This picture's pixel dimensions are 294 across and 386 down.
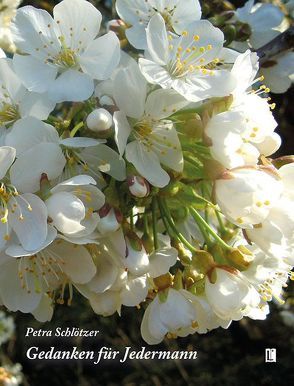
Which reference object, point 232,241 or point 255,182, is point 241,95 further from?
point 232,241

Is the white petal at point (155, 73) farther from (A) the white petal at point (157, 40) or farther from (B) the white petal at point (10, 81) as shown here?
(B) the white petal at point (10, 81)

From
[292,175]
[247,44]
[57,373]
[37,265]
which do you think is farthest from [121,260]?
[57,373]

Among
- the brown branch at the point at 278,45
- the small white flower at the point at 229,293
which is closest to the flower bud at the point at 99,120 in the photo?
the small white flower at the point at 229,293

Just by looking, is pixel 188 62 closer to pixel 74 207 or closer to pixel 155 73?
pixel 155 73

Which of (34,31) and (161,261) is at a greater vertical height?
(34,31)

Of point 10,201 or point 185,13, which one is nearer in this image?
point 10,201

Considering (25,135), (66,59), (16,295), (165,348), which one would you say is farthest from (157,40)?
(165,348)

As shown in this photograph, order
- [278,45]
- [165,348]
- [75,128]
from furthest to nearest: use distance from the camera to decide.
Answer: [165,348] < [278,45] < [75,128]
